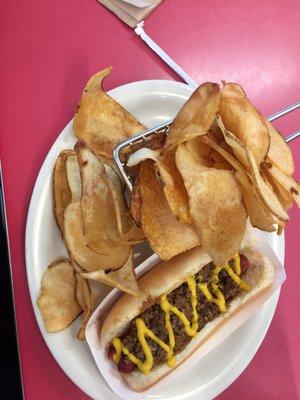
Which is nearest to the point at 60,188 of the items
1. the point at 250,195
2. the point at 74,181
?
the point at 74,181

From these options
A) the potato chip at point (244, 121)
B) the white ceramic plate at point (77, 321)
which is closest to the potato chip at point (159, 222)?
the potato chip at point (244, 121)

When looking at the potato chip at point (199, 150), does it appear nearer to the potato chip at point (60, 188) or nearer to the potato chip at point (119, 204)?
the potato chip at point (119, 204)

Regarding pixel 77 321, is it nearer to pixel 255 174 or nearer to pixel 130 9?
pixel 255 174

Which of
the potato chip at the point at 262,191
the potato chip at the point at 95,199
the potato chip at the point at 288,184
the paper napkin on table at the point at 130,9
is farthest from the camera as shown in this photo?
the paper napkin on table at the point at 130,9

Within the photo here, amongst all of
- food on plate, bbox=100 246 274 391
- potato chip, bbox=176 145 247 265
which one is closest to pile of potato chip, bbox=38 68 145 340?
food on plate, bbox=100 246 274 391

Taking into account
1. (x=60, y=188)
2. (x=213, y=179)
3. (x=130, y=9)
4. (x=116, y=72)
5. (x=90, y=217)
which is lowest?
(x=213, y=179)
